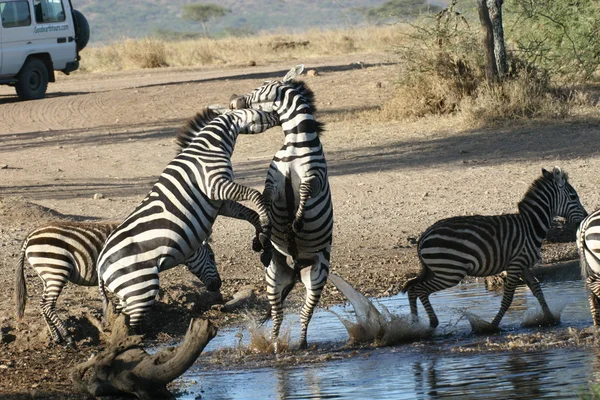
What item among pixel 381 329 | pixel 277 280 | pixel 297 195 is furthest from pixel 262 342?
pixel 297 195

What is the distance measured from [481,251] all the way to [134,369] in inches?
132

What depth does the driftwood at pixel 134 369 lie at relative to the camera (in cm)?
650

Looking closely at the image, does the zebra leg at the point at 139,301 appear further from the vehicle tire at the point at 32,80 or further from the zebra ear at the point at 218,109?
the vehicle tire at the point at 32,80

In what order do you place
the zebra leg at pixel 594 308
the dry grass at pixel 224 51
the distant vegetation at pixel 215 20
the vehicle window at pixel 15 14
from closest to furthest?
the zebra leg at pixel 594 308, the vehicle window at pixel 15 14, the dry grass at pixel 224 51, the distant vegetation at pixel 215 20

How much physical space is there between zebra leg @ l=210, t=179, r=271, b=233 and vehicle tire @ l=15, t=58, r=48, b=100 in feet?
57.3

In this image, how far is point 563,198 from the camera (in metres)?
9.42

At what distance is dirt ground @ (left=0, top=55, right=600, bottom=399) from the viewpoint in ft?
30.6

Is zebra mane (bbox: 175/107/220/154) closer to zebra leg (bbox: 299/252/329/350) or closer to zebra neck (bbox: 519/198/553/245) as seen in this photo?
zebra leg (bbox: 299/252/329/350)

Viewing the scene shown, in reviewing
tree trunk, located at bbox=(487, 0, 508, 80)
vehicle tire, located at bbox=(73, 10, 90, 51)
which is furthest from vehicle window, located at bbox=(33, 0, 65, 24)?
tree trunk, located at bbox=(487, 0, 508, 80)

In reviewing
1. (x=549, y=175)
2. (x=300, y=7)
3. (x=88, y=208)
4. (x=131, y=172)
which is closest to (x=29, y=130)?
(x=131, y=172)

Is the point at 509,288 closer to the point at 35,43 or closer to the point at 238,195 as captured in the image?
the point at 238,195

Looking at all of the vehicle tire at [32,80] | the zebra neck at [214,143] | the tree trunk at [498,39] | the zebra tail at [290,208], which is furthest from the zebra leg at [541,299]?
the vehicle tire at [32,80]

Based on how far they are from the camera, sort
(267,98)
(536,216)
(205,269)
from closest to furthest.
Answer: (267,98), (536,216), (205,269)

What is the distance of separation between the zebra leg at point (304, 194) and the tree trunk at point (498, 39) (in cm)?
1104
